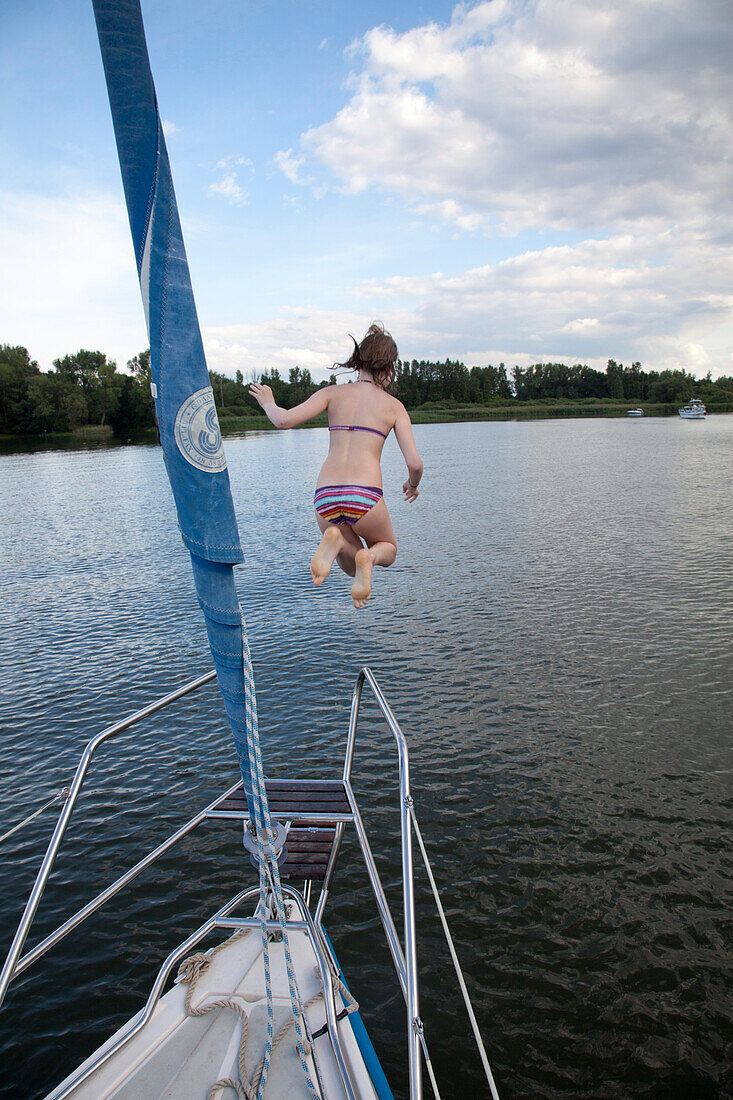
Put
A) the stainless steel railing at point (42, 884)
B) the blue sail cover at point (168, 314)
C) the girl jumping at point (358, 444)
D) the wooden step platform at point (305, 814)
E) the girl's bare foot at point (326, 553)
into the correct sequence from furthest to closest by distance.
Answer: the wooden step platform at point (305, 814)
the girl jumping at point (358, 444)
the girl's bare foot at point (326, 553)
the stainless steel railing at point (42, 884)
the blue sail cover at point (168, 314)

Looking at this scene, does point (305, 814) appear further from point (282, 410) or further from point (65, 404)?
point (65, 404)

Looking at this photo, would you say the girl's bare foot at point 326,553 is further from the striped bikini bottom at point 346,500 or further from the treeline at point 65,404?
the treeline at point 65,404

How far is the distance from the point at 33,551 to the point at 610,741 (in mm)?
20800

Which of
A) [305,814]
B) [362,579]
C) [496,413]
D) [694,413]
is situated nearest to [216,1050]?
[362,579]

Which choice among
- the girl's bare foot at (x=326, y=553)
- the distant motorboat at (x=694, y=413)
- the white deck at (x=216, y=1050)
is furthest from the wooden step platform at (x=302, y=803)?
the distant motorboat at (x=694, y=413)

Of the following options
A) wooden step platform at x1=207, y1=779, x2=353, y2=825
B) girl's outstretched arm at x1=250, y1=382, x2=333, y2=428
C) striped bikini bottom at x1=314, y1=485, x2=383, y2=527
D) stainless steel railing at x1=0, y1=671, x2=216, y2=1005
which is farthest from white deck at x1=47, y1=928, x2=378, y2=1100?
girl's outstretched arm at x1=250, y1=382, x2=333, y2=428

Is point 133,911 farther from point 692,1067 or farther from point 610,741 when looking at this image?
point 610,741

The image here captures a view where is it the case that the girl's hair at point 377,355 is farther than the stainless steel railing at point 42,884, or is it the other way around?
the girl's hair at point 377,355

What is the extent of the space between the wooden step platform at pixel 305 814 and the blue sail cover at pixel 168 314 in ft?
10.2

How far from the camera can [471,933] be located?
6.11m

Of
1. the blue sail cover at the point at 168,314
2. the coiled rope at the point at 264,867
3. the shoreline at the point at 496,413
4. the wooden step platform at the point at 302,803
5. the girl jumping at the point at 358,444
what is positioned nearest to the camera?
the blue sail cover at the point at 168,314

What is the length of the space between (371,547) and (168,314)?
2.01m

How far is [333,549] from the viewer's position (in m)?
3.80

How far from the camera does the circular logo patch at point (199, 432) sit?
8.22ft
